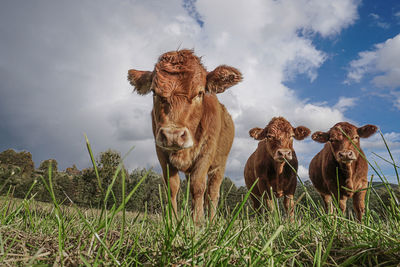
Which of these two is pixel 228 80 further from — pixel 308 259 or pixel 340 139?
pixel 340 139

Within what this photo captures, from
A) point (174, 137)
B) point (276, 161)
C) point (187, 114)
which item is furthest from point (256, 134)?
point (174, 137)

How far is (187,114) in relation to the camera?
4.36 meters

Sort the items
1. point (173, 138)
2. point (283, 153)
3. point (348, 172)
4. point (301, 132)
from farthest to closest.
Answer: point (301, 132)
point (348, 172)
point (283, 153)
point (173, 138)

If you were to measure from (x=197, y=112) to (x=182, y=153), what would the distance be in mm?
761

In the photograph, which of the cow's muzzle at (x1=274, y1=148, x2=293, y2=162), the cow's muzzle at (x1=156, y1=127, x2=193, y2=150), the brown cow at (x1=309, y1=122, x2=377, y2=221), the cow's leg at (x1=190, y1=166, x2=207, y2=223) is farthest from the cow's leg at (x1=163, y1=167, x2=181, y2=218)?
the brown cow at (x1=309, y1=122, x2=377, y2=221)

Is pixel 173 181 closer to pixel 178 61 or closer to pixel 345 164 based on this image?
pixel 178 61

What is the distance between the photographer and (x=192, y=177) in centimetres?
475

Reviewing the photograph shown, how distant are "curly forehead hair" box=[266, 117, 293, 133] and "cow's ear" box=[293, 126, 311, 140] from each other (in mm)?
513

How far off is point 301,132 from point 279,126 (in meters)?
0.98

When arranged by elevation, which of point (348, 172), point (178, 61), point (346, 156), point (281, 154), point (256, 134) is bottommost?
point (348, 172)

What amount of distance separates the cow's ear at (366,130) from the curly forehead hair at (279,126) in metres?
2.39

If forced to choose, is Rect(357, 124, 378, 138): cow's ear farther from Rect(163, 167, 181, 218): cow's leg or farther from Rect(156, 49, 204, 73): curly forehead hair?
Rect(163, 167, 181, 218): cow's leg

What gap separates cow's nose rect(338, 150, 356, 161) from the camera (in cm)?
770

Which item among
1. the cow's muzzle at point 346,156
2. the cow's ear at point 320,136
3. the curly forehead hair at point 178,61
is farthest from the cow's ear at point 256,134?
the curly forehead hair at point 178,61
